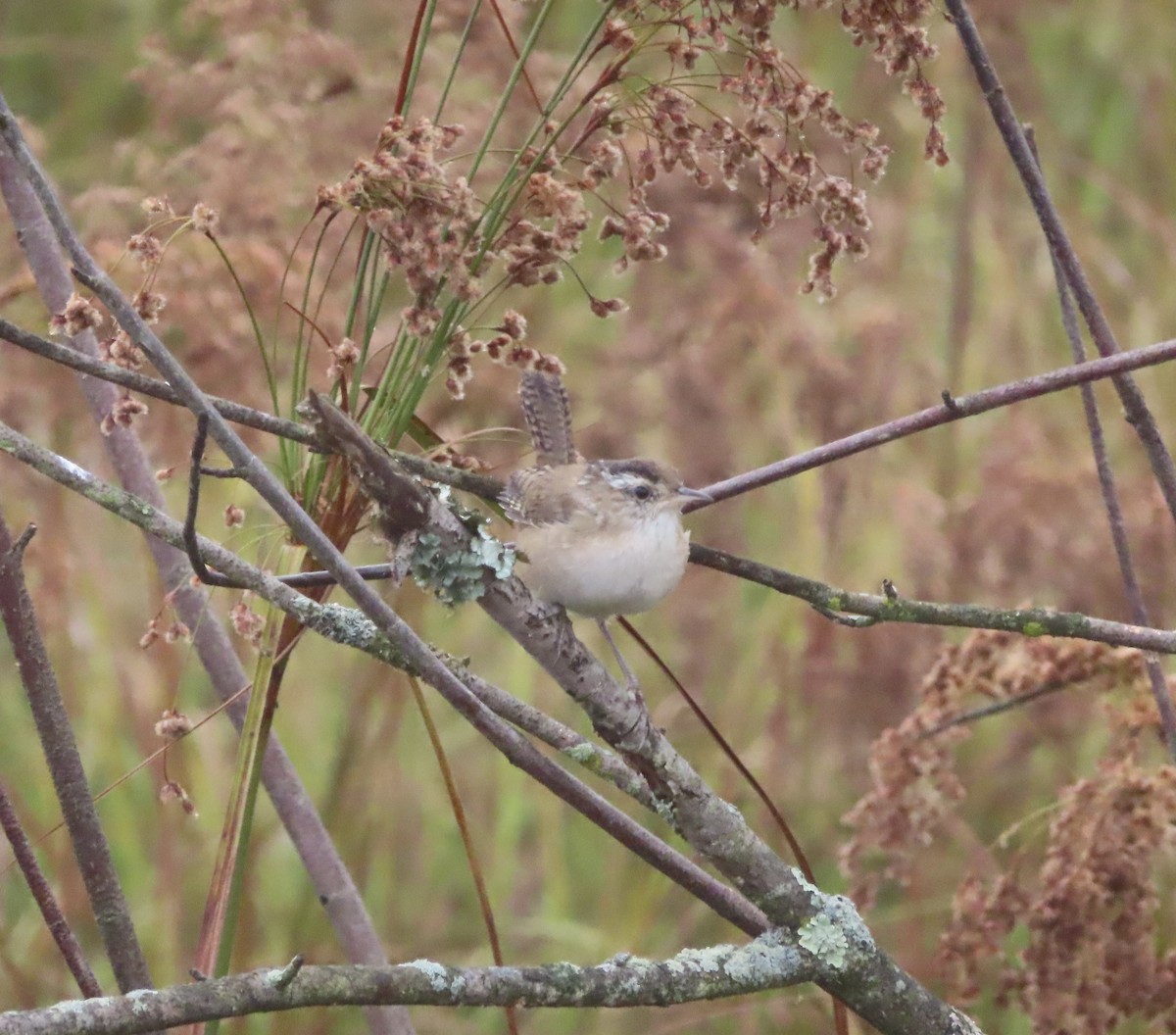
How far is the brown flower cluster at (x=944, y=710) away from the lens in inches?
91.6

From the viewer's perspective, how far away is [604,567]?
7.80 feet

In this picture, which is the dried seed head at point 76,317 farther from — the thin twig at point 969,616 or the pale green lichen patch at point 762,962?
the pale green lichen patch at point 762,962

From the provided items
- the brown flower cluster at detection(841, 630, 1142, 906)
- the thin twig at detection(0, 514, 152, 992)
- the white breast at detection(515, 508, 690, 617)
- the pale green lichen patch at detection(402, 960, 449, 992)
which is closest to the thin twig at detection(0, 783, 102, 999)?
the thin twig at detection(0, 514, 152, 992)

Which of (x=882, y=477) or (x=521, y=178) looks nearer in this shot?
(x=521, y=178)

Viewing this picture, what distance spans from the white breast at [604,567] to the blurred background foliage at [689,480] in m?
0.86

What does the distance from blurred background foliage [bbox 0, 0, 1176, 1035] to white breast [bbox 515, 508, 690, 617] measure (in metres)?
0.86

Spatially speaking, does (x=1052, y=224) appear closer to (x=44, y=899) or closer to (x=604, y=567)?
(x=604, y=567)

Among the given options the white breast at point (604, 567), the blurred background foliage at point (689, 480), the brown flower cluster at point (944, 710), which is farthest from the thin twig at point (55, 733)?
the blurred background foliage at point (689, 480)

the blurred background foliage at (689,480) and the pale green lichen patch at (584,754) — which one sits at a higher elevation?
the blurred background foliage at (689,480)

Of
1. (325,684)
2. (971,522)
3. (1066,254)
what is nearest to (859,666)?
(971,522)

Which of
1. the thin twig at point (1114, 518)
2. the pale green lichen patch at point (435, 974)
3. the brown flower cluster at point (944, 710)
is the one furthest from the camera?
the brown flower cluster at point (944, 710)

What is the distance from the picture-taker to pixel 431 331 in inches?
63.7

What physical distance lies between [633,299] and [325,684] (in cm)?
143

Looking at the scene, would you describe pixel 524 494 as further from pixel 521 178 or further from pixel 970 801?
pixel 970 801
